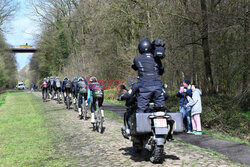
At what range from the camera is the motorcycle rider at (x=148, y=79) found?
6.36 meters

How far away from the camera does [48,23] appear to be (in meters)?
48.1

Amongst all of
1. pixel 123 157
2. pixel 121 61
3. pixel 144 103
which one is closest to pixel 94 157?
pixel 123 157

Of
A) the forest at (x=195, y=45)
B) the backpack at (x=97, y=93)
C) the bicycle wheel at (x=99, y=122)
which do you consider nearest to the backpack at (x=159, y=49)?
the backpack at (x=97, y=93)

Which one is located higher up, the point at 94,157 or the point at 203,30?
the point at 203,30

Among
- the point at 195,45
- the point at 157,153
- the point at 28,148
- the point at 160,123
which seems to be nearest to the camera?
the point at 160,123

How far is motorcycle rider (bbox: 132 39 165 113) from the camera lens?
20.9 feet

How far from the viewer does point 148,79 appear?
647 cm

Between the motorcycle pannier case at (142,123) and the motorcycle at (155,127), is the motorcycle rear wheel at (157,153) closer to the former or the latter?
the motorcycle at (155,127)

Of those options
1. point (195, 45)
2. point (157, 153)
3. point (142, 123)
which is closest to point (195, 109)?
point (157, 153)

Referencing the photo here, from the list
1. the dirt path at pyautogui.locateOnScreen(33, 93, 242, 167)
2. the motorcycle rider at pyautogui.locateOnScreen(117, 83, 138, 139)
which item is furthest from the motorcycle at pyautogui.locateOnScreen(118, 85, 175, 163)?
the motorcycle rider at pyautogui.locateOnScreen(117, 83, 138, 139)

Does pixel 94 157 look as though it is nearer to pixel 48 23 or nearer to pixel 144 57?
pixel 144 57

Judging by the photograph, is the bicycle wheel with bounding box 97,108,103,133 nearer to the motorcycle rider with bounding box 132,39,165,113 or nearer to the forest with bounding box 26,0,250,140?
the forest with bounding box 26,0,250,140

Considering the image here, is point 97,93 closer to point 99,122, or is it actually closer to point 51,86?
point 99,122

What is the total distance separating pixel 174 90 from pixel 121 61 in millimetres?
5751
